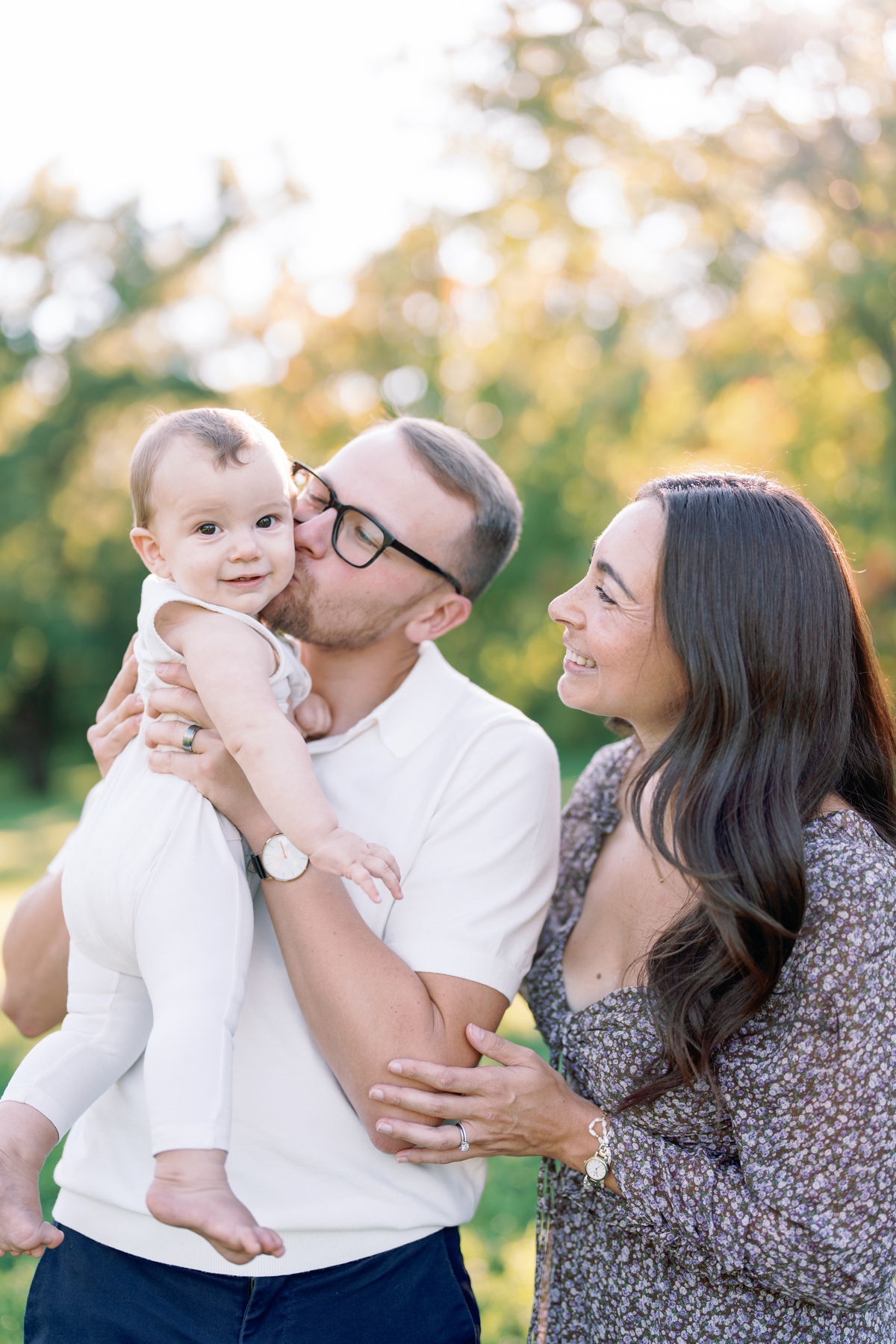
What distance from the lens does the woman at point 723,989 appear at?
196 cm

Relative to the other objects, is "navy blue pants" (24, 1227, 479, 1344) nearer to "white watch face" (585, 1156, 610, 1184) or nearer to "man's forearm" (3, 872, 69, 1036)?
"white watch face" (585, 1156, 610, 1184)

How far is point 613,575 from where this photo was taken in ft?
7.61

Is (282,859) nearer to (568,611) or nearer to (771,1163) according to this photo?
(568,611)

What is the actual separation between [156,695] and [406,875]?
637 mm

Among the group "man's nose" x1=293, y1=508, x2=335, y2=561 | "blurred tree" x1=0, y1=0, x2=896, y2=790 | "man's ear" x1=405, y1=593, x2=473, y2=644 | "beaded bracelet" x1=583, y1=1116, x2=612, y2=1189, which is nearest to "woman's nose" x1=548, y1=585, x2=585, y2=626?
"man's ear" x1=405, y1=593, x2=473, y2=644

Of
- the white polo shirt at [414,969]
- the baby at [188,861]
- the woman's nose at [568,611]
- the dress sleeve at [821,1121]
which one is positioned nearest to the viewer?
the baby at [188,861]

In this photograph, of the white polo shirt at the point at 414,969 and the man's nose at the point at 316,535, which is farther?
the man's nose at the point at 316,535

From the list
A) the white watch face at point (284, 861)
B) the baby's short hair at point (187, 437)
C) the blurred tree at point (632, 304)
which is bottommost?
the blurred tree at point (632, 304)

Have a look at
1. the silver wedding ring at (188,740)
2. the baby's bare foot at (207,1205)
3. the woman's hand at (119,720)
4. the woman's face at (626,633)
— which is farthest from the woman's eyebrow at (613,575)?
the baby's bare foot at (207,1205)

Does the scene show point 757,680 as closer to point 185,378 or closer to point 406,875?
point 406,875

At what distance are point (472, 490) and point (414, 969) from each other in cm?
119

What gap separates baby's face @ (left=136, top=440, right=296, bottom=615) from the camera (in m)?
2.21

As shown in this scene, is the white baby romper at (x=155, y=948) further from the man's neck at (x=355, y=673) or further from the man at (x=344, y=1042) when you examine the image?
the man's neck at (x=355, y=673)

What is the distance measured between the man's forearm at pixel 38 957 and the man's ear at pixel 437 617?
1.01m
